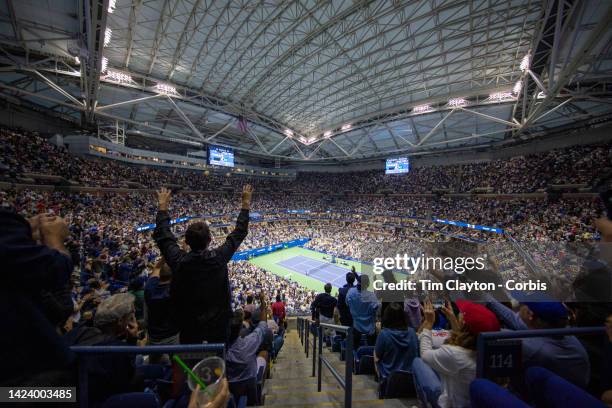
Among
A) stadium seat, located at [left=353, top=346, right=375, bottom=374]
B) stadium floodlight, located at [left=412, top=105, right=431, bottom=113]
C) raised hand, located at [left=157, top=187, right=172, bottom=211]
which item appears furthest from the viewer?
stadium floodlight, located at [left=412, top=105, right=431, bottom=113]

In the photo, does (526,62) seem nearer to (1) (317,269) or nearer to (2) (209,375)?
(2) (209,375)

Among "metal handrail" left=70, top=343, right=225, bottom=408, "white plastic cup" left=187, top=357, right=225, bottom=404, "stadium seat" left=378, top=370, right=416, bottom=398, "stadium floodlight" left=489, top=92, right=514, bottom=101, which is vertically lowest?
"stadium seat" left=378, top=370, right=416, bottom=398

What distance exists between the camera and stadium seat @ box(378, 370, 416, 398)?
2764mm

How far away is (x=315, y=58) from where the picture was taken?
645 inches

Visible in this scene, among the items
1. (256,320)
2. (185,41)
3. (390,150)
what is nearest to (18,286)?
(256,320)

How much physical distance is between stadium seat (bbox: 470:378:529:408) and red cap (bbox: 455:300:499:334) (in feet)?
1.87

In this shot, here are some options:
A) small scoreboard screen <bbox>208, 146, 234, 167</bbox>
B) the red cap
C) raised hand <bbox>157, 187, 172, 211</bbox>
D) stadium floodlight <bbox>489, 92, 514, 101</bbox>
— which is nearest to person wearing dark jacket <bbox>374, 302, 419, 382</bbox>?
the red cap

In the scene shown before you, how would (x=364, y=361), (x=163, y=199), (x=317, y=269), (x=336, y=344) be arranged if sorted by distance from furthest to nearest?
(x=317, y=269) → (x=336, y=344) → (x=364, y=361) → (x=163, y=199)

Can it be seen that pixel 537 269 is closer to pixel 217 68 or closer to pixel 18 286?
pixel 18 286

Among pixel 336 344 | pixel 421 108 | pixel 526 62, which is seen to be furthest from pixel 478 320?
pixel 421 108

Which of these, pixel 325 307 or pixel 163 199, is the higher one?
pixel 163 199

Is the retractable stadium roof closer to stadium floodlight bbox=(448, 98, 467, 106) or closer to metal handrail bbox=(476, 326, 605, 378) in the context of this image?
stadium floodlight bbox=(448, 98, 467, 106)

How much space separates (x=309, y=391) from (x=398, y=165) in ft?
105

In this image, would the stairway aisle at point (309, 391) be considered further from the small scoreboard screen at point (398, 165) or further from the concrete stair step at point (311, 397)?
the small scoreboard screen at point (398, 165)
